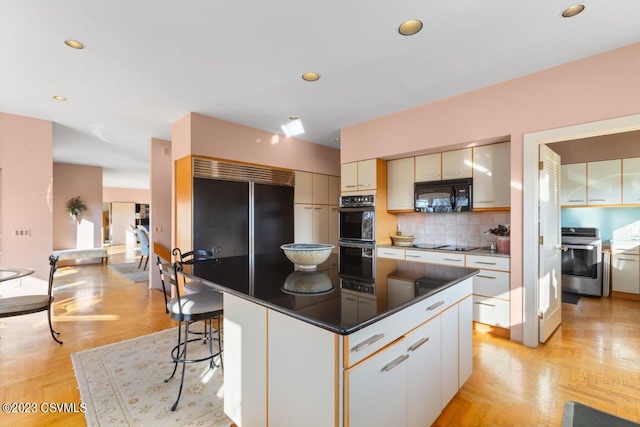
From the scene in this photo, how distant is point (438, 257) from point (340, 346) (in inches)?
104

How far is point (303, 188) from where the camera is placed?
5066 millimetres

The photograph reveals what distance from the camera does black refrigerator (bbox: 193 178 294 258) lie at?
386 cm

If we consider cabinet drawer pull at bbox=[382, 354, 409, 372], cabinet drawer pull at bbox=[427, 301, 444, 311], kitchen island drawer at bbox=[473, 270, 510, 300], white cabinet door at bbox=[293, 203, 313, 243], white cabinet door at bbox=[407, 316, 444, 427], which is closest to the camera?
cabinet drawer pull at bbox=[382, 354, 409, 372]

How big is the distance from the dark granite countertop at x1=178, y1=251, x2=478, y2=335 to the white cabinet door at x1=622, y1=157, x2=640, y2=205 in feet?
13.4

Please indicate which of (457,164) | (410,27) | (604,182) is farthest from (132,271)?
(604,182)

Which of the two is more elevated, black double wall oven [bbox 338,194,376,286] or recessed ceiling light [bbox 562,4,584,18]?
recessed ceiling light [bbox 562,4,584,18]

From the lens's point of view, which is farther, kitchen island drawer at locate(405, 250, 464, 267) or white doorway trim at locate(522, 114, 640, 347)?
kitchen island drawer at locate(405, 250, 464, 267)

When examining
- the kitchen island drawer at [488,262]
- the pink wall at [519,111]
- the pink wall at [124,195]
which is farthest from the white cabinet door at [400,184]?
the pink wall at [124,195]

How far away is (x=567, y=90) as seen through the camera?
2.57m

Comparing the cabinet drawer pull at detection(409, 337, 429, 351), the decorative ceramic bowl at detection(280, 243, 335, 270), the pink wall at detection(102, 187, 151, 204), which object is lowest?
the cabinet drawer pull at detection(409, 337, 429, 351)

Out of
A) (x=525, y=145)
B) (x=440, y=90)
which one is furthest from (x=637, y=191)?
(x=440, y=90)

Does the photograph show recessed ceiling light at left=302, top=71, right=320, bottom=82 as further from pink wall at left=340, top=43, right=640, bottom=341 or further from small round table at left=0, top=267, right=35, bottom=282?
small round table at left=0, top=267, right=35, bottom=282

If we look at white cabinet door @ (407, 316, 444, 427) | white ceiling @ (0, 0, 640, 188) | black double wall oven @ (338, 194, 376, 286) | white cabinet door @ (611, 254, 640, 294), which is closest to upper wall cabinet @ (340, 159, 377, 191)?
black double wall oven @ (338, 194, 376, 286)

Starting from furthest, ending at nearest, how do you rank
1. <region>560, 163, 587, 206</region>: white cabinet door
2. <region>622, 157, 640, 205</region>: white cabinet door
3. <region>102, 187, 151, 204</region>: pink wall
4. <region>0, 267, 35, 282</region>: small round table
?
<region>102, 187, 151, 204</region>: pink wall → <region>560, 163, 587, 206</region>: white cabinet door → <region>622, 157, 640, 205</region>: white cabinet door → <region>0, 267, 35, 282</region>: small round table
